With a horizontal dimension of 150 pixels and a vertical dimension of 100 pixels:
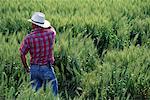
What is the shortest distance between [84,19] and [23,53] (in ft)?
8.60

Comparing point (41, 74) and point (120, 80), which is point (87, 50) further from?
point (41, 74)

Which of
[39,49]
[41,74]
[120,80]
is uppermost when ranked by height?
[39,49]

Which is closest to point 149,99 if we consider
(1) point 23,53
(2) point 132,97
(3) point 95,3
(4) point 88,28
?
(2) point 132,97

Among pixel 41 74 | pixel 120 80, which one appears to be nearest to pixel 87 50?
pixel 120 80

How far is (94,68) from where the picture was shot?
5.07 m

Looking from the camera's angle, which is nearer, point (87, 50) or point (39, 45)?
point (39, 45)

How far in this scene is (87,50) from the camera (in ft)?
17.2

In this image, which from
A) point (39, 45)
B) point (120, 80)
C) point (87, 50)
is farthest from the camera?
point (87, 50)

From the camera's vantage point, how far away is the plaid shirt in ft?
13.2

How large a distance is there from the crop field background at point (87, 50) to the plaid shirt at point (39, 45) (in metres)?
0.26

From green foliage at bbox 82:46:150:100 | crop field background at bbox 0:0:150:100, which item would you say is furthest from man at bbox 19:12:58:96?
green foliage at bbox 82:46:150:100

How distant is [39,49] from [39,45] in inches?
1.8

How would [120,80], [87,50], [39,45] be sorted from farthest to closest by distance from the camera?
[87,50] < [120,80] < [39,45]

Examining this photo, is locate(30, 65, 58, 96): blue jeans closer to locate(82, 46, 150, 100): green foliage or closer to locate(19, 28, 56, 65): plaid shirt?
locate(19, 28, 56, 65): plaid shirt
